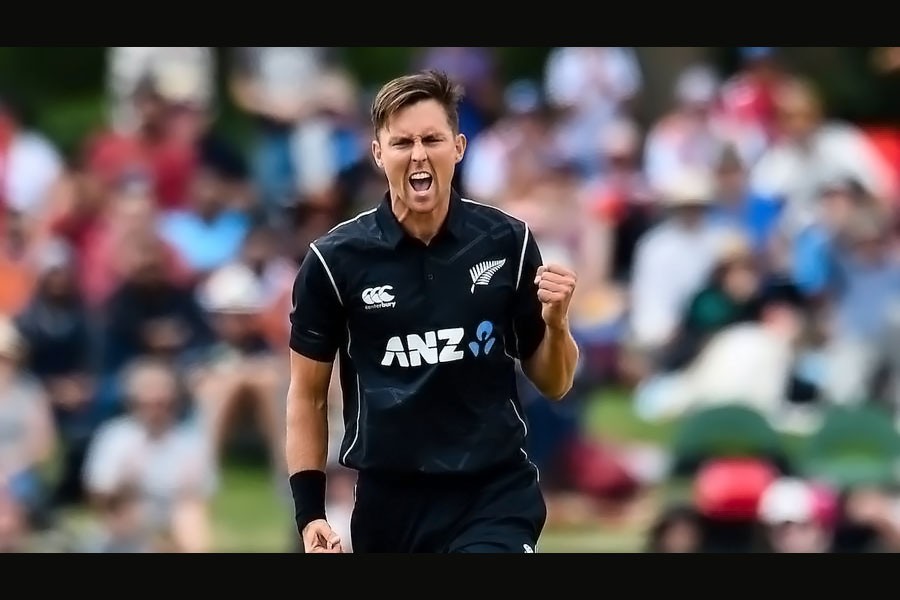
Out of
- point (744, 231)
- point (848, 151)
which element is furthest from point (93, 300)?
point (848, 151)

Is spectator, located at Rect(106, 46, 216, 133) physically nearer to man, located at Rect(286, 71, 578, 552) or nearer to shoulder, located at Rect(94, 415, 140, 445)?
shoulder, located at Rect(94, 415, 140, 445)

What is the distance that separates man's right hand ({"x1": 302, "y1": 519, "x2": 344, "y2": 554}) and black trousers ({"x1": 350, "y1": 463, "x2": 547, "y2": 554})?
7.1 inches

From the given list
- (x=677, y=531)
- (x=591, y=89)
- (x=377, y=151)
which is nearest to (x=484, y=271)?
(x=377, y=151)

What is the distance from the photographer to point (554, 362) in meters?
5.71

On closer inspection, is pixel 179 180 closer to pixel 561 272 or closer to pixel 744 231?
pixel 744 231

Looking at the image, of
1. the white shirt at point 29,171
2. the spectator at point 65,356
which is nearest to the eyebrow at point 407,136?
the spectator at point 65,356

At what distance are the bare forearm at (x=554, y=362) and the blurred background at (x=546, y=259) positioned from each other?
209 inches

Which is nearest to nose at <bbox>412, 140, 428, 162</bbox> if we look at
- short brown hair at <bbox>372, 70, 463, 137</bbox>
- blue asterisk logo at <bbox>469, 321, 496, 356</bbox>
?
short brown hair at <bbox>372, 70, 463, 137</bbox>

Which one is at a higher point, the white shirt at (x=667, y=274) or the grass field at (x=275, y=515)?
the white shirt at (x=667, y=274)

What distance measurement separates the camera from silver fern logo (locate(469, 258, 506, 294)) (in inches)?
221

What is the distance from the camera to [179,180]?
505 inches

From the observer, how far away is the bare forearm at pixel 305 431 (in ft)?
18.8

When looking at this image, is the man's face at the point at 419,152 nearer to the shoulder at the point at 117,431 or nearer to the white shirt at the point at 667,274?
the shoulder at the point at 117,431

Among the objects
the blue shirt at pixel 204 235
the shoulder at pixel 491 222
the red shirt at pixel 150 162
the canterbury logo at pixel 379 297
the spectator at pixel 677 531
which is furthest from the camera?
the red shirt at pixel 150 162
